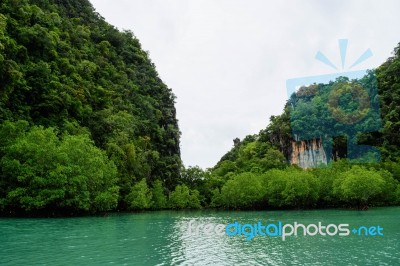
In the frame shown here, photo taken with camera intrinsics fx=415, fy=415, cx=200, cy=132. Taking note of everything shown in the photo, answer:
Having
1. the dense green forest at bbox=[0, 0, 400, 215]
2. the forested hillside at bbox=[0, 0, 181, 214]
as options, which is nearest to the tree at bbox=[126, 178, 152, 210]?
the dense green forest at bbox=[0, 0, 400, 215]

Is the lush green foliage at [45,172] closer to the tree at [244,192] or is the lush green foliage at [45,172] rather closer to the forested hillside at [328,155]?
the tree at [244,192]

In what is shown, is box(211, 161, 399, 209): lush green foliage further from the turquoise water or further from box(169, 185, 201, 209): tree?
the turquoise water

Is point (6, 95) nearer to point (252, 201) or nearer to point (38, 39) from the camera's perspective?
point (38, 39)

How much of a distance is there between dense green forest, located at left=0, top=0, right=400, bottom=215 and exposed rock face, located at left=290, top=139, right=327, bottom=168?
178cm

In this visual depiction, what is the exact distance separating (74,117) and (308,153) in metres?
46.2

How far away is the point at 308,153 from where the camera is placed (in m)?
74.9

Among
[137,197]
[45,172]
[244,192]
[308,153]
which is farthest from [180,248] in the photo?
[308,153]

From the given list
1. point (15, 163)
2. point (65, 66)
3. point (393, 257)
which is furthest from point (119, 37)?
point (393, 257)

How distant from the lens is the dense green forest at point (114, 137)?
3206cm

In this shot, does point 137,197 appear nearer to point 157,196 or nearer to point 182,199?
point 157,196

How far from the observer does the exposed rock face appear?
72.8m

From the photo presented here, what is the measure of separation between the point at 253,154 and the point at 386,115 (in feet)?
78.8

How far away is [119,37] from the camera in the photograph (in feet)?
225

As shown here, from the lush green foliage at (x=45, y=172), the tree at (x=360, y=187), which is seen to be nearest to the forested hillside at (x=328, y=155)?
the tree at (x=360, y=187)
